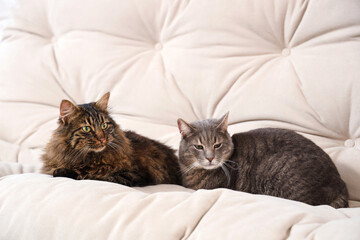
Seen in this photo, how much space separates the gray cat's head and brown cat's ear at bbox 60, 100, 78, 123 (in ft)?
1.29

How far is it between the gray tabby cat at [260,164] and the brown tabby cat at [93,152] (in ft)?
0.58

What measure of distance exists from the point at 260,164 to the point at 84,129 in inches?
24.8

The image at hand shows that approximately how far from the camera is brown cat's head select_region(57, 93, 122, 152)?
1342mm

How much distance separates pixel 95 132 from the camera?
4.42ft

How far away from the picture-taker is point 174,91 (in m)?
1.74

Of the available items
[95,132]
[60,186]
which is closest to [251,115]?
[95,132]

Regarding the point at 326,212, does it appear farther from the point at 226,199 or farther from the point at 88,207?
the point at 88,207

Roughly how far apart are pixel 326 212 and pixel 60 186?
0.71 m

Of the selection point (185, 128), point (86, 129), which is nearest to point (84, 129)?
point (86, 129)

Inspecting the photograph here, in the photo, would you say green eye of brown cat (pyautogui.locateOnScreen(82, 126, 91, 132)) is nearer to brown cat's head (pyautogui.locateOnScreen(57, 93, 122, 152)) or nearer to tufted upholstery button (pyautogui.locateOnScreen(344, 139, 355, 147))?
brown cat's head (pyautogui.locateOnScreen(57, 93, 122, 152))

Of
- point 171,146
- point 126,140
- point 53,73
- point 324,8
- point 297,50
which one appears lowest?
point 171,146

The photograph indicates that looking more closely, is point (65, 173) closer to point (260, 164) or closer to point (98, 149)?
point (98, 149)

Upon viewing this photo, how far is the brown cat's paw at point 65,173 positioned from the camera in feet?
4.29

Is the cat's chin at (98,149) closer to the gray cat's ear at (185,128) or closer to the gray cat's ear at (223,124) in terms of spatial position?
the gray cat's ear at (185,128)
